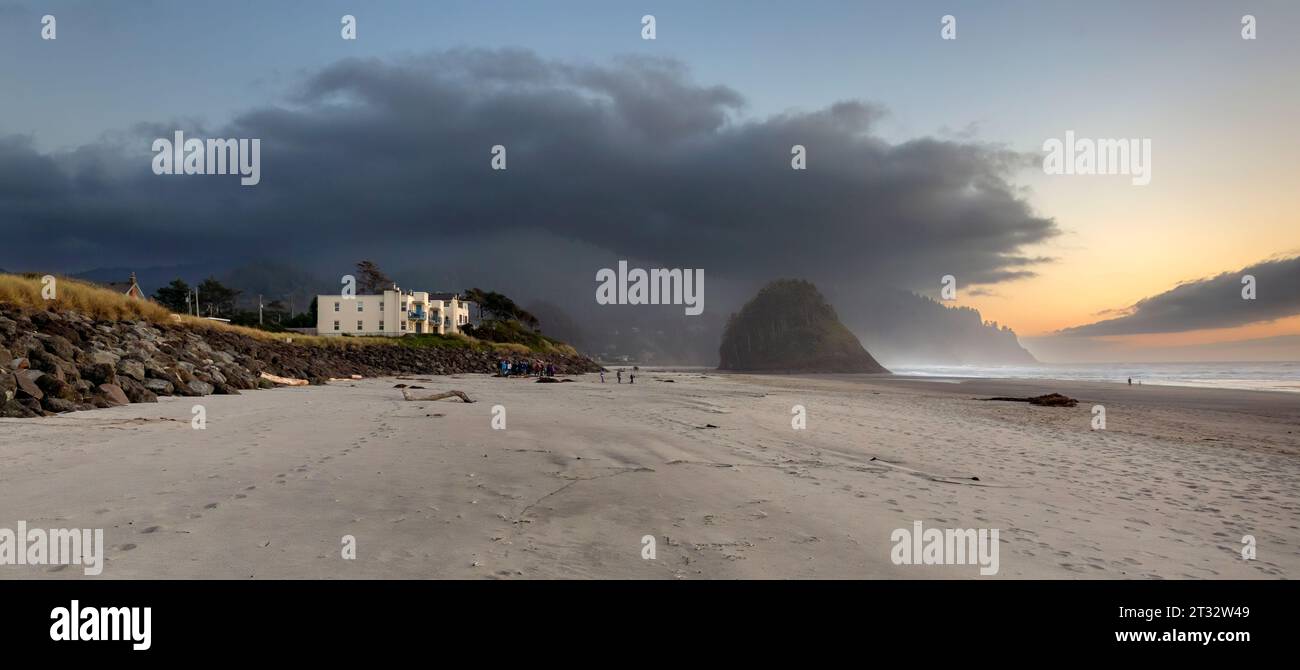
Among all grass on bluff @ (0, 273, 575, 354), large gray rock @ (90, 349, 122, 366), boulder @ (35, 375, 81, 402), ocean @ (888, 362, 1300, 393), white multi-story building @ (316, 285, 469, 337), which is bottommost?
ocean @ (888, 362, 1300, 393)

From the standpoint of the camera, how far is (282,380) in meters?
26.5

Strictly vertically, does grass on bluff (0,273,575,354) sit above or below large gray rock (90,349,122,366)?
above

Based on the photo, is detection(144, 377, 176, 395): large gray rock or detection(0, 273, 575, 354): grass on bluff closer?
detection(144, 377, 176, 395): large gray rock

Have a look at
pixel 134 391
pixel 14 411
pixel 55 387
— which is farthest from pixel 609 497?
pixel 134 391

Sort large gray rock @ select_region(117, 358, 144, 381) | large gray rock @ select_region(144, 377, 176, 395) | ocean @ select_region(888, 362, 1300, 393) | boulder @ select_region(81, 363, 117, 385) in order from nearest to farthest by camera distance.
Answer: boulder @ select_region(81, 363, 117, 385), large gray rock @ select_region(117, 358, 144, 381), large gray rock @ select_region(144, 377, 176, 395), ocean @ select_region(888, 362, 1300, 393)

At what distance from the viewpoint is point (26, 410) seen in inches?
460

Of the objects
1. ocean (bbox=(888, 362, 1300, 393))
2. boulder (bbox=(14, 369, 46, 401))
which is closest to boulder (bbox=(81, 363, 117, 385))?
boulder (bbox=(14, 369, 46, 401))

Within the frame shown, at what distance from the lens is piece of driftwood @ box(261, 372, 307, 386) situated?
1011 inches

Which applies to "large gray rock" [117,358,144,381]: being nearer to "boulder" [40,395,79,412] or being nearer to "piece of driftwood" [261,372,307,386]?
"boulder" [40,395,79,412]

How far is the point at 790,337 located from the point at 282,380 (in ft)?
531

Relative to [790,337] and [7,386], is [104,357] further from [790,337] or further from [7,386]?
[790,337]

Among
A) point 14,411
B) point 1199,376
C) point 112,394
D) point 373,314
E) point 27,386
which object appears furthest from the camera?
point 373,314

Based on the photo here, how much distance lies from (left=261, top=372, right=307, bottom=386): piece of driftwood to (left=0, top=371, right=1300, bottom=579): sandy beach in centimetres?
1207
